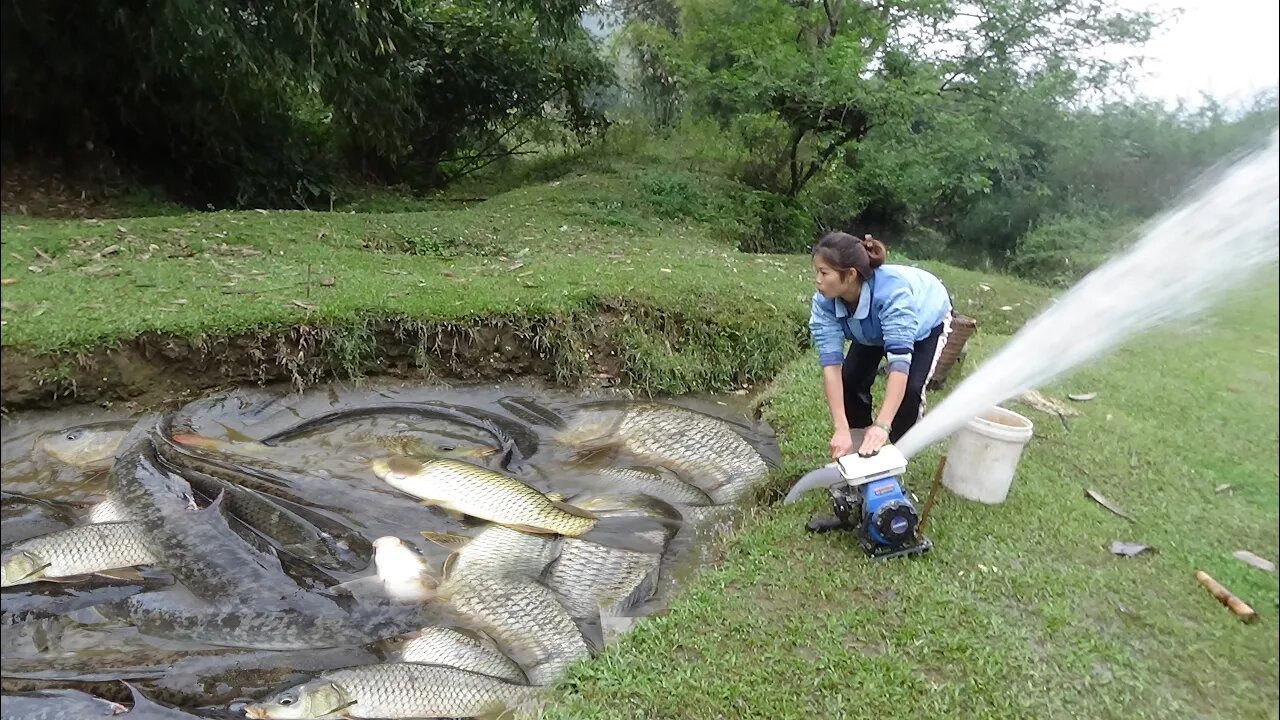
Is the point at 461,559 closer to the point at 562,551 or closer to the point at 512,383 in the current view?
the point at 562,551

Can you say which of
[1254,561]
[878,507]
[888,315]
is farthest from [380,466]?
[1254,561]

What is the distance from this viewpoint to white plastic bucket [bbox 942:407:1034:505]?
3.78m

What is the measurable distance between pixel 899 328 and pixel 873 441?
0.53 m

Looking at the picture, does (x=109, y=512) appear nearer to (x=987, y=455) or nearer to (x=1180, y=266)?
(x=1180, y=266)

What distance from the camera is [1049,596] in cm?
324

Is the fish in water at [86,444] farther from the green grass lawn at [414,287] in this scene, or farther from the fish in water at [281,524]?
the fish in water at [281,524]

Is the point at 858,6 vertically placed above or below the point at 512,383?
above

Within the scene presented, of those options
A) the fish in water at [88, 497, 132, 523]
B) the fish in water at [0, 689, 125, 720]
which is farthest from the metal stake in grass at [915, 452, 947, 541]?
the fish in water at [88, 497, 132, 523]

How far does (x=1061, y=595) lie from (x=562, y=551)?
215 centimetres

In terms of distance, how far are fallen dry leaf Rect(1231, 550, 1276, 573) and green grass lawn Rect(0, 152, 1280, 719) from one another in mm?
18

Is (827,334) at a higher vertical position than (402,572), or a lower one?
higher

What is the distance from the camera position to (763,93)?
11531 millimetres

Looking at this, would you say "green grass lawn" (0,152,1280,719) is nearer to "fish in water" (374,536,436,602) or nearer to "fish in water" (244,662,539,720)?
"fish in water" (244,662,539,720)

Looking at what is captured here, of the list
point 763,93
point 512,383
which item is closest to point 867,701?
point 512,383
